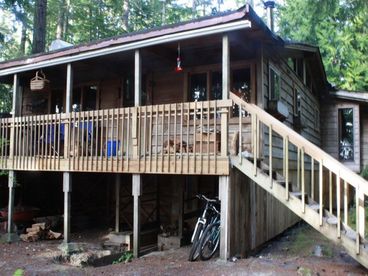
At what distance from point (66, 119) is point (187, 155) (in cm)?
354

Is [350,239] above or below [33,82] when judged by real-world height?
below

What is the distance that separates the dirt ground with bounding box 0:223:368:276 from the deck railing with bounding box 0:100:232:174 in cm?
166

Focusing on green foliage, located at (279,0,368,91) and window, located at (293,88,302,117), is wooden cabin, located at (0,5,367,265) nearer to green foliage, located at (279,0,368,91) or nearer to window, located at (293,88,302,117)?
window, located at (293,88,302,117)

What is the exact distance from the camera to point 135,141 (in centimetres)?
791

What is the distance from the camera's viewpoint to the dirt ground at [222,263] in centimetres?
597

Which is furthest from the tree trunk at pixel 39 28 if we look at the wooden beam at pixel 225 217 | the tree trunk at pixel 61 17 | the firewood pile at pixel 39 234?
the wooden beam at pixel 225 217

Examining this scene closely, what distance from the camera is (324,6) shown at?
11055 mm

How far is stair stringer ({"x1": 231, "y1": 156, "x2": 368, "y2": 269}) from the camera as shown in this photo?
5457mm

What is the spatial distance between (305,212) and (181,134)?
2.50 m

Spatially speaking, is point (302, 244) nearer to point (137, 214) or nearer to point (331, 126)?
point (137, 214)

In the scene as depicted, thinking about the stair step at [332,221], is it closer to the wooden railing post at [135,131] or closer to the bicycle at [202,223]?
the bicycle at [202,223]

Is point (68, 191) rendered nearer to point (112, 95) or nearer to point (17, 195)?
point (112, 95)

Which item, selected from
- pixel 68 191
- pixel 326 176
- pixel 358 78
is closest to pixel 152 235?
pixel 68 191

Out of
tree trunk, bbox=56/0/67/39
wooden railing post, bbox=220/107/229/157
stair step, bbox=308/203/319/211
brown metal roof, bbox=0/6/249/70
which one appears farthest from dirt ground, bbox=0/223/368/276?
tree trunk, bbox=56/0/67/39
